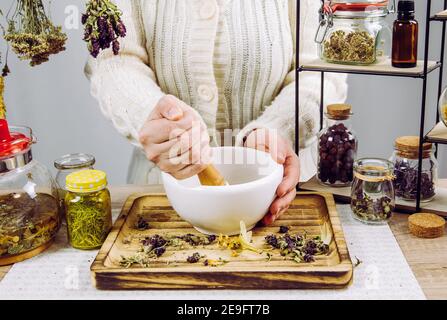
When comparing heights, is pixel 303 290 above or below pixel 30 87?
below

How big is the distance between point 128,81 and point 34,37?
0.49 meters

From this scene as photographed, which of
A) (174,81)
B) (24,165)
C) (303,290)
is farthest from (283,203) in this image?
(174,81)

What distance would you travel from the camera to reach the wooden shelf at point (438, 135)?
120 centimetres

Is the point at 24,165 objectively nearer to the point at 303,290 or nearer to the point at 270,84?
the point at 303,290

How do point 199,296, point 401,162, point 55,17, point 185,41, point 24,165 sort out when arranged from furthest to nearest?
point 55,17 → point 185,41 → point 401,162 → point 24,165 → point 199,296

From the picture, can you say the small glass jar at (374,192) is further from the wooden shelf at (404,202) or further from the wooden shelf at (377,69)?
the wooden shelf at (377,69)

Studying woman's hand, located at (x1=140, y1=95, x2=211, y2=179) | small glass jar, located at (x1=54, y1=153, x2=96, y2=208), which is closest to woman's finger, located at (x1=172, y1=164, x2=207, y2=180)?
woman's hand, located at (x1=140, y1=95, x2=211, y2=179)

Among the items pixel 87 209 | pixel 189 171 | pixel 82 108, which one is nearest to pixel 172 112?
pixel 189 171

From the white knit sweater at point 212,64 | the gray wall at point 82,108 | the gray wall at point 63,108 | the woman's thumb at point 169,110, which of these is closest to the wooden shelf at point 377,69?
the white knit sweater at point 212,64

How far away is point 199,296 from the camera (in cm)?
99

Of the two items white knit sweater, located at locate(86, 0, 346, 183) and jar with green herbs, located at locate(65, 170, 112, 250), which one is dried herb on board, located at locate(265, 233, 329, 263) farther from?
white knit sweater, located at locate(86, 0, 346, 183)

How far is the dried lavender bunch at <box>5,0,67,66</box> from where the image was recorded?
1.05 meters

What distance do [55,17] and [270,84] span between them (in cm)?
115

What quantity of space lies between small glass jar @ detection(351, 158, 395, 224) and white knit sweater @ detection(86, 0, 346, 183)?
1.03 feet
